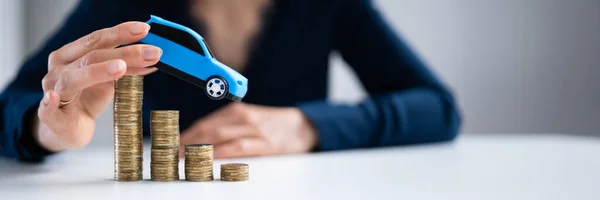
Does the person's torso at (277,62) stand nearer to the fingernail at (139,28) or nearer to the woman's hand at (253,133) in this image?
the woman's hand at (253,133)

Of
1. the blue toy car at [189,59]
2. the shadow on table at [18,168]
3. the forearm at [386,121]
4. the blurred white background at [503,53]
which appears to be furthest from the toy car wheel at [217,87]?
the blurred white background at [503,53]

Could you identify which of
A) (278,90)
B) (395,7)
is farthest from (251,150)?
(395,7)

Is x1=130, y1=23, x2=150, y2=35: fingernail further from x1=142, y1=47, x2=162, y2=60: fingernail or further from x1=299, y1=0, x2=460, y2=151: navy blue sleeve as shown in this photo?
x1=299, y1=0, x2=460, y2=151: navy blue sleeve

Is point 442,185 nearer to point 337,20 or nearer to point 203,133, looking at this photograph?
point 203,133

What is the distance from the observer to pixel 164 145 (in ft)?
2.90

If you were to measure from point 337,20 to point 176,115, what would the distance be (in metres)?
1.18

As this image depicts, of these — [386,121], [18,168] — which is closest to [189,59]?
[18,168]

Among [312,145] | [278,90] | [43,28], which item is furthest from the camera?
[43,28]

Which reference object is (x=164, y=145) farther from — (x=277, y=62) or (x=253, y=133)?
(x=277, y=62)

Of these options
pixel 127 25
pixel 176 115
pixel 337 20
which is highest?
pixel 337 20

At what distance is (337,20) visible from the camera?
2.00 meters

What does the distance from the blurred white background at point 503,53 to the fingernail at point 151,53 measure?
241 cm

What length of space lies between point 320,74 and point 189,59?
3.96ft

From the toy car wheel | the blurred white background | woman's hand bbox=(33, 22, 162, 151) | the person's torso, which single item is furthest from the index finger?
the blurred white background
